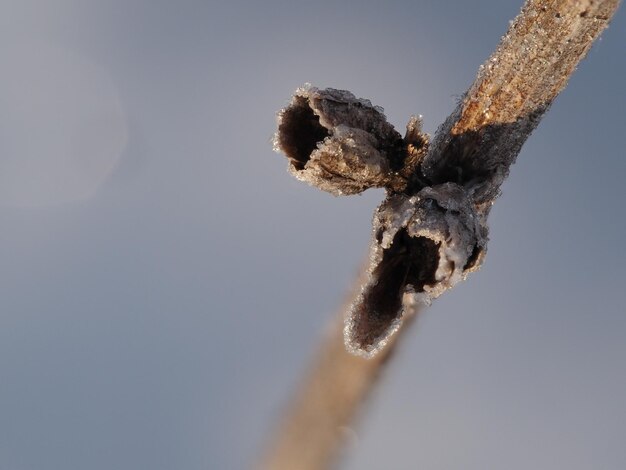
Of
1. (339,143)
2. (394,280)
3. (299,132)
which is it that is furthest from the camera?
(299,132)

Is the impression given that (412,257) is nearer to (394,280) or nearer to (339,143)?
(394,280)

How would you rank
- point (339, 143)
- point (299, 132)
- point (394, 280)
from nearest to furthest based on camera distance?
1. point (339, 143)
2. point (394, 280)
3. point (299, 132)

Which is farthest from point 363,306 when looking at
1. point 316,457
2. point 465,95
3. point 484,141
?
point 316,457

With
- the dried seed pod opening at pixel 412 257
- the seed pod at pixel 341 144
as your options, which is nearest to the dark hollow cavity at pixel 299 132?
the seed pod at pixel 341 144

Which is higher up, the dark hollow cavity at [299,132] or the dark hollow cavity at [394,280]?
the dark hollow cavity at [299,132]

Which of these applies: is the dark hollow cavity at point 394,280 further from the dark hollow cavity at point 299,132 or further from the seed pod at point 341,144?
the dark hollow cavity at point 299,132

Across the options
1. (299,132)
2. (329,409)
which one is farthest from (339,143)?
(329,409)

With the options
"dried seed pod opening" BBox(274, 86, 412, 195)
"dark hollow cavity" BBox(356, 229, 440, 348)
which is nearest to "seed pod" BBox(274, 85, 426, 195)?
"dried seed pod opening" BBox(274, 86, 412, 195)
